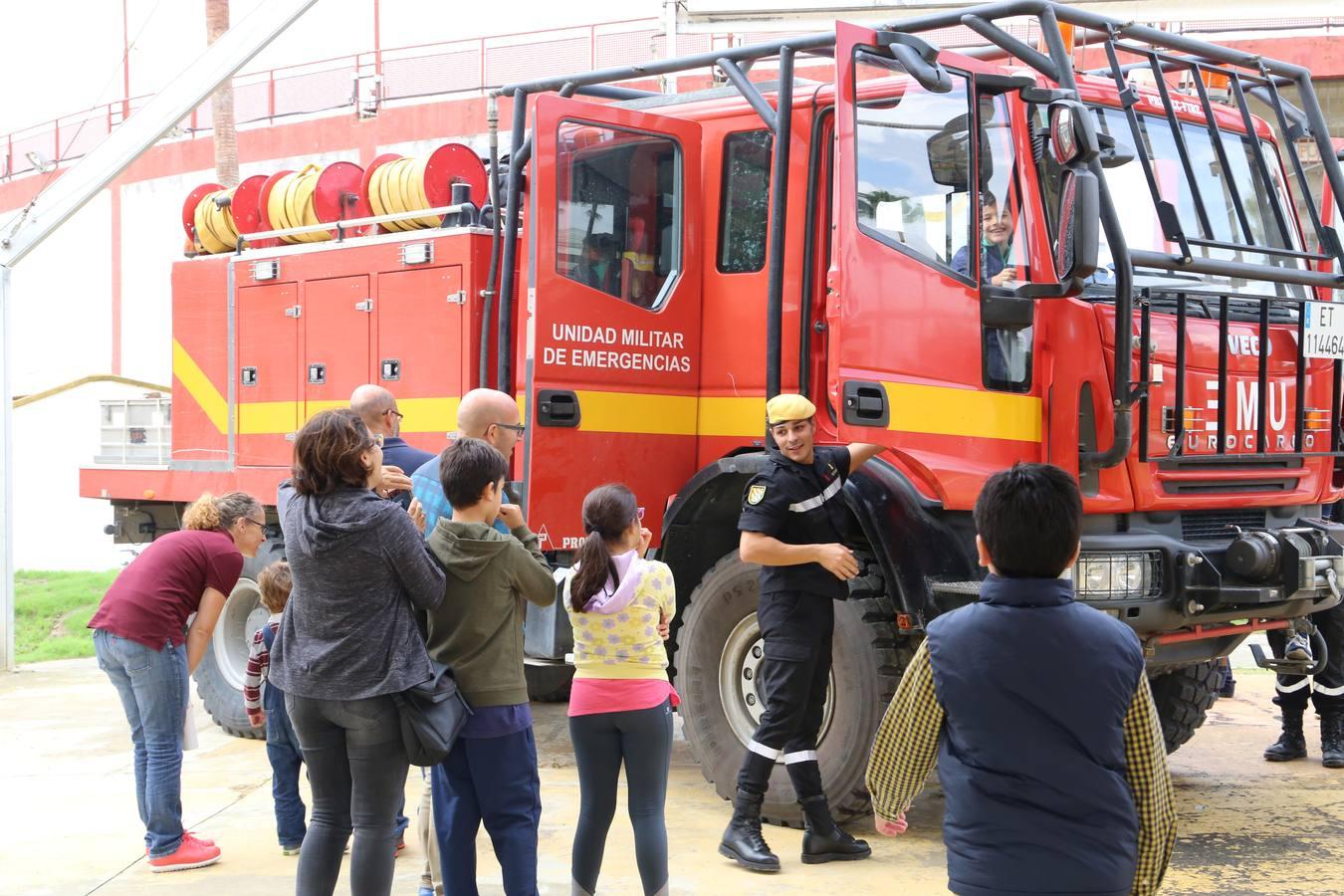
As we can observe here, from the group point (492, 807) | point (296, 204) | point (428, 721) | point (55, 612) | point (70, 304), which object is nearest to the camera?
point (428, 721)

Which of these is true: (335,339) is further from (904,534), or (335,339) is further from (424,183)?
(904,534)

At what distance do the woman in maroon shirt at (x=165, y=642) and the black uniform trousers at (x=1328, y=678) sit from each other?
4.94m

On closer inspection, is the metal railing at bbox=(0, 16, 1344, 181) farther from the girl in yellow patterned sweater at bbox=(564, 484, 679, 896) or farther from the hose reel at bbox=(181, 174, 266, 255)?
the girl in yellow patterned sweater at bbox=(564, 484, 679, 896)

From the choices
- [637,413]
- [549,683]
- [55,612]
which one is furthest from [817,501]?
[55,612]

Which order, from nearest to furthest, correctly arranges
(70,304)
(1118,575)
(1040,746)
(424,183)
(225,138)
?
(1040,746)
(1118,575)
(424,183)
(225,138)
(70,304)

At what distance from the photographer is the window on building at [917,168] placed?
575 centimetres

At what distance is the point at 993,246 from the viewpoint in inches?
227

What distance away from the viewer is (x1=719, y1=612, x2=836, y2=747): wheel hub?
6363mm

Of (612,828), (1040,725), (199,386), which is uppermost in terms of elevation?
(199,386)

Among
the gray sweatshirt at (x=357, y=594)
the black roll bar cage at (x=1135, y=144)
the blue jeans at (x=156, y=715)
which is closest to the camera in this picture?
the gray sweatshirt at (x=357, y=594)

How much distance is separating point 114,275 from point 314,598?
2316 cm

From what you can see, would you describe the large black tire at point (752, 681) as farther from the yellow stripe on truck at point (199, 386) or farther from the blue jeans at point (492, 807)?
the yellow stripe on truck at point (199, 386)

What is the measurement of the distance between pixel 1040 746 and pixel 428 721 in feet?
6.21

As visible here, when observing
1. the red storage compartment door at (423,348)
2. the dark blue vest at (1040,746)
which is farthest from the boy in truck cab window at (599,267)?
the dark blue vest at (1040,746)
